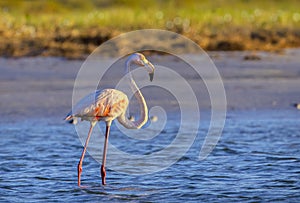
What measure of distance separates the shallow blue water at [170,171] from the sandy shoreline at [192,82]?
1.27m

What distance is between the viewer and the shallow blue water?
738 centimetres

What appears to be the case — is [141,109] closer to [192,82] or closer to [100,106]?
[100,106]

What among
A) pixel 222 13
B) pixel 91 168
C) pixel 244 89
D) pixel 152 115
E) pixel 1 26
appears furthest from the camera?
pixel 222 13

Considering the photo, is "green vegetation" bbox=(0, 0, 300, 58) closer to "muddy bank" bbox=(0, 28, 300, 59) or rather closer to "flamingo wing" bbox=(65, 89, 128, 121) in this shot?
"muddy bank" bbox=(0, 28, 300, 59)

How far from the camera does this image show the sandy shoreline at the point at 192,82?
1213 cm

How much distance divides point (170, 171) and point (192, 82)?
6.07 m

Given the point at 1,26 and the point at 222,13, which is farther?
the point at 222,13

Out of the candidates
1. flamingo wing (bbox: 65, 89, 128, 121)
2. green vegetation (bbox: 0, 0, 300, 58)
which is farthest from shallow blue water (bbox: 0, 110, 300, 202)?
green vegetation (bbox: 0, 0, 300, 58)

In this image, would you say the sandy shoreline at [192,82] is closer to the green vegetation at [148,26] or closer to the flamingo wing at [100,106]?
the green vegetation at [148,26]

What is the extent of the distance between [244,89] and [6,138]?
5037mm

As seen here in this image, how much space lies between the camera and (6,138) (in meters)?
10.1

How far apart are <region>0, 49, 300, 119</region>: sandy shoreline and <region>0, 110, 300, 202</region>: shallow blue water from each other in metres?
1.27

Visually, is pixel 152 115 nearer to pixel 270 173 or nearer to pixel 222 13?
pixel 270 173


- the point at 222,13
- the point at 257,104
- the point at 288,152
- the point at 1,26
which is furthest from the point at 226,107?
the point at 222,13
